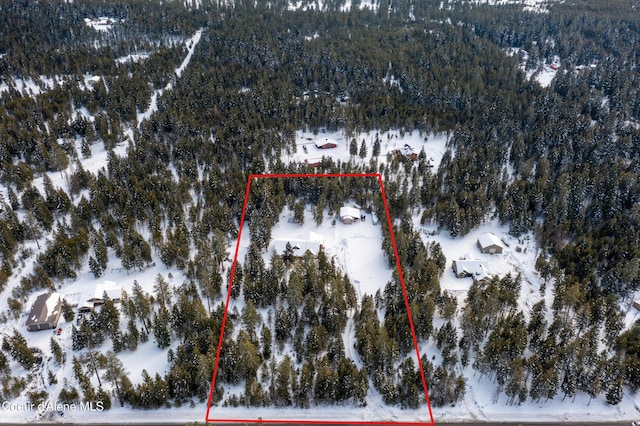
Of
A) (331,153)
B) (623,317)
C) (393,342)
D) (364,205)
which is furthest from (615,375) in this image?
(331,153)

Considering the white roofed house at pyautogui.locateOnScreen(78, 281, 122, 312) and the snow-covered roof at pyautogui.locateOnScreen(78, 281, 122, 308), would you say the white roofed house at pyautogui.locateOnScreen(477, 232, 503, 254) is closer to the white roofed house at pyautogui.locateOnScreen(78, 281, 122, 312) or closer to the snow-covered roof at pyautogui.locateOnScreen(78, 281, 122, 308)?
the white roofed house at pyautogui.locateOnScreen(78, 281, 122, 312)

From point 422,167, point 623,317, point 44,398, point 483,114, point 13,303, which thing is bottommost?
point 44,398

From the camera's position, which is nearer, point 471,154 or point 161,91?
point 471,154

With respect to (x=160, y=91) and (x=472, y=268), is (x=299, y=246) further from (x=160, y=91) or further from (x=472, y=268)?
(x=160, y=91)

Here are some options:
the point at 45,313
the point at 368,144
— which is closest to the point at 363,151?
the point at 368,144

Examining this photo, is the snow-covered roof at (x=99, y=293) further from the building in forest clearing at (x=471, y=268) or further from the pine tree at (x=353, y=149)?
the pine tree at (x=353, y=149)

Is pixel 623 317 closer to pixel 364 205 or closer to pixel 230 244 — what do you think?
pixel 364 205

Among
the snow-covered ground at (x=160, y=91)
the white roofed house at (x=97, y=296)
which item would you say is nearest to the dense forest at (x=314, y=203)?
the white roofed house at (x=97, y=296)

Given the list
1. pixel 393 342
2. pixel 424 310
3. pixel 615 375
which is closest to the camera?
pixel 615 375
